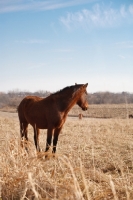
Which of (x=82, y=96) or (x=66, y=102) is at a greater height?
Answer: (x=82, y=96)

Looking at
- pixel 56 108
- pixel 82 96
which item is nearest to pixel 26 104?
pixel 56 108

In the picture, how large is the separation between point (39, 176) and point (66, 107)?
459 cm

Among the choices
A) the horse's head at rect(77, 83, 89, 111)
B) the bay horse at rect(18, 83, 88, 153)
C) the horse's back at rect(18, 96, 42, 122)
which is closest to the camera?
the bay horse at rect(18, 83, 88, 153)

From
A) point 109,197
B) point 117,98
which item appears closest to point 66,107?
point 109,197

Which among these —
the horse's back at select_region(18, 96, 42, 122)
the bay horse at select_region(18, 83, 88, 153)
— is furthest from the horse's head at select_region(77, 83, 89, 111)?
the horse's back at select_region(18, 96, 42, 122)

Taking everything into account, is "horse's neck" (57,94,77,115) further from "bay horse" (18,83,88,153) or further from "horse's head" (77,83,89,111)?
"horse's head" (77,83,89,111)

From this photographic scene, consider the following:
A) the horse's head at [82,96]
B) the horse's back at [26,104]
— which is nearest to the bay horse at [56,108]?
the horse's head at [82,96]

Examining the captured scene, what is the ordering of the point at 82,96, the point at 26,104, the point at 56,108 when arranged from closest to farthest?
1. the point at 56,108
2. the point at 82,96
3. the point at 26,104

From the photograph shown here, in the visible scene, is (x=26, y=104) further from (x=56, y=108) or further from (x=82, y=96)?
(x=82, y=96)

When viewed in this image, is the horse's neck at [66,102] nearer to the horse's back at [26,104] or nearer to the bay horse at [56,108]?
the bay horse at [56,108]

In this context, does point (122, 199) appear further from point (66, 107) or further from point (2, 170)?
point (66, 107)

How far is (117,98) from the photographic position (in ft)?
191

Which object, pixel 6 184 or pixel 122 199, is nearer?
pixel 122 199

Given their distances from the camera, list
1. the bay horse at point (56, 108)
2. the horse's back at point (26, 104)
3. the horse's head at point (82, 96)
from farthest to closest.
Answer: the horse's back at point (26, 104), the horse's head at point (82, 96), the bay horse at point (56, 108)
